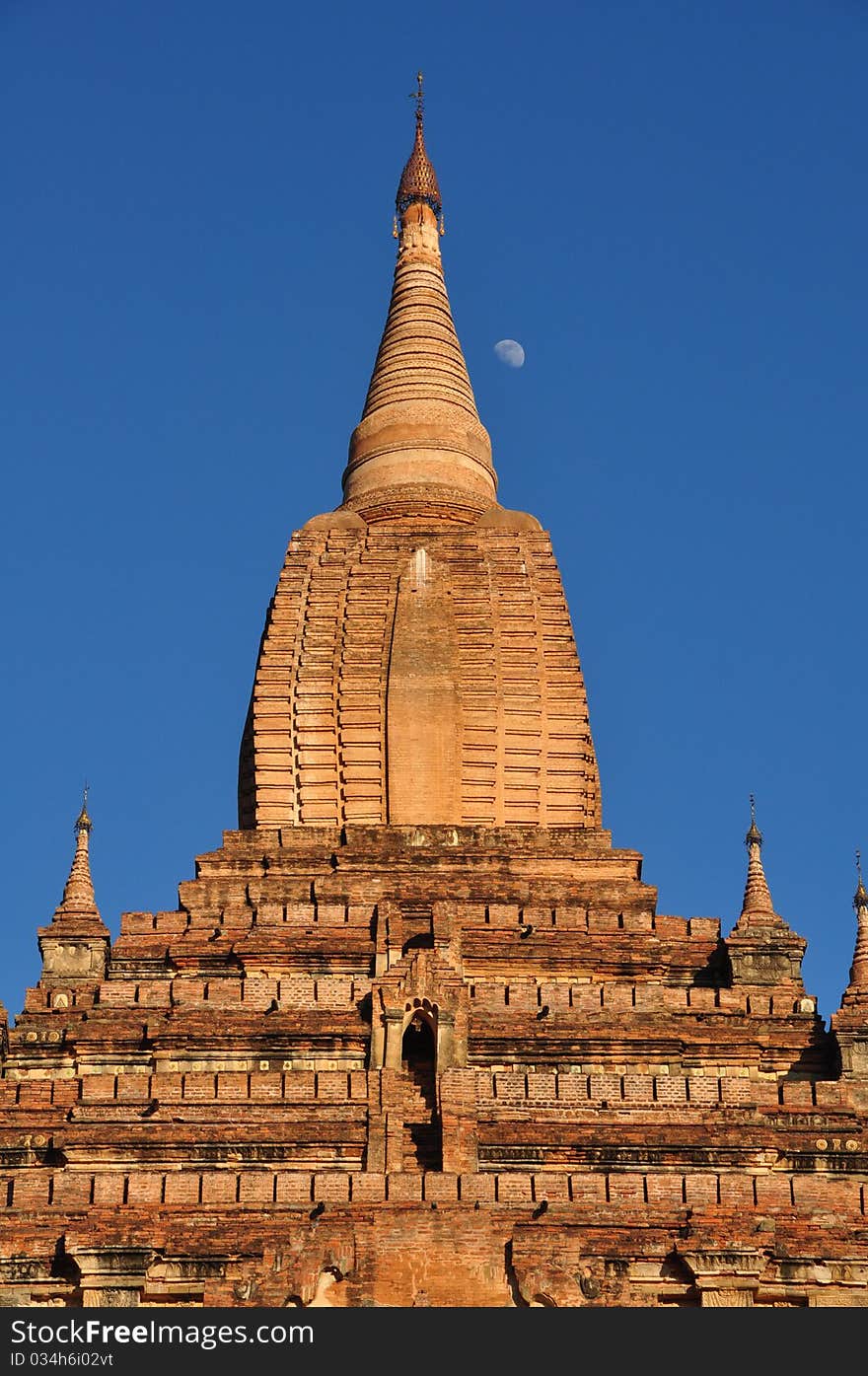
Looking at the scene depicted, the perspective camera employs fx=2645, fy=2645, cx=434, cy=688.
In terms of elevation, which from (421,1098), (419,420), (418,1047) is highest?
(419,420)

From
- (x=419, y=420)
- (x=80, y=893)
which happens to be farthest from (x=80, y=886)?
(x=419, y=420)

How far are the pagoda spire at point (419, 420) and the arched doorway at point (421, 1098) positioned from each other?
49.2 feet

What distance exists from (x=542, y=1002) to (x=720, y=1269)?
6629mm

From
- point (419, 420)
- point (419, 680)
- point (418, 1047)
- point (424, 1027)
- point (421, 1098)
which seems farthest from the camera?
point (419, 420)

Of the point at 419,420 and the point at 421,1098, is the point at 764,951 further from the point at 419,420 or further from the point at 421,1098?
the point at 419,420

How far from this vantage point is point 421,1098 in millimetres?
37000

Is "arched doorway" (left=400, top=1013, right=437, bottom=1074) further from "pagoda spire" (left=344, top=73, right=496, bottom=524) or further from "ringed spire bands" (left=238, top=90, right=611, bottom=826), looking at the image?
"pagoda spire" (left=344, top=73, right=496, bottom=524)

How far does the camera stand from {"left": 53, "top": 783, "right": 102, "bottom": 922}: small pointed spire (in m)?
44.1

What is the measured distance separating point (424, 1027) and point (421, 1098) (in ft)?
5.92

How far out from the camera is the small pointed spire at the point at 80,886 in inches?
1735

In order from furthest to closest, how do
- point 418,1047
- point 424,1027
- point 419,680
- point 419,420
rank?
point 419,420 → point 419,680 → point 418,1047 → point 424,1027

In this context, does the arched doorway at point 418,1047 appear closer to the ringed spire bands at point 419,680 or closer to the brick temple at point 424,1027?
the brick temple at point 424,1027

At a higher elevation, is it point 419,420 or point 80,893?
point 419,420

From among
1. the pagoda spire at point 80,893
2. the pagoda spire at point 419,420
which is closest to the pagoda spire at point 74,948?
the pagoda spire at point 80,893
